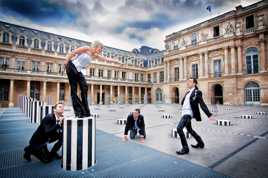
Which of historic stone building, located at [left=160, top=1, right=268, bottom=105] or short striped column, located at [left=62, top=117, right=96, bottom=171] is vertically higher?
historic stone building, located at [left=160, top=1, right=268, bottom=105]

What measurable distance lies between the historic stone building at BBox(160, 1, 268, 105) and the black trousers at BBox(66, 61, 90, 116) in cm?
2699

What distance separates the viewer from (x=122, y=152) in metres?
3.29

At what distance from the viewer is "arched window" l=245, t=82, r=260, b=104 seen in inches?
879

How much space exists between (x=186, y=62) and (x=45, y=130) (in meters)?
31.8

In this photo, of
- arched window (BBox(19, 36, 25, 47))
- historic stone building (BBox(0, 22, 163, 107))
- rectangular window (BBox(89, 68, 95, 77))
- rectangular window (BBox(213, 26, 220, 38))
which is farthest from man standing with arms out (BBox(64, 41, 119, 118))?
rectangular window (BBox(89, 68, 95, 77))

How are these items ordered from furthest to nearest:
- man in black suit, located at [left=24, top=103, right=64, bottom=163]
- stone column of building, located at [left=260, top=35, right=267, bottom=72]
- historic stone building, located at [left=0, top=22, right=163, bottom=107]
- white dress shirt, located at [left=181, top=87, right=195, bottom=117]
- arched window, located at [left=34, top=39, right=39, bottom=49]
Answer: arched window, located at [left=34, top=39, right=39, bottom=49] < historic stone building, located at [left=0, top=22, right=163, bottom=107] < stone column of building, located at [left=260, top=35, right=267, bottom=72] < white dress shirt, located at [left=181, top=87, right=195, bottom=117] < man in black suit, located at [left=24, top=103, right=64, bottom=163]

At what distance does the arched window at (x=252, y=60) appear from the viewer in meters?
23.0

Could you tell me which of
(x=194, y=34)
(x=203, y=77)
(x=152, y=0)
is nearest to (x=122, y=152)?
(x=152, y=0)

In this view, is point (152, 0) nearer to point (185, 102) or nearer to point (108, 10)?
point (108, 10)

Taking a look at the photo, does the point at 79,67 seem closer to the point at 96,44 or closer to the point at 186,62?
the point at 96,44

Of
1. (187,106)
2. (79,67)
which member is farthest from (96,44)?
(187,106)

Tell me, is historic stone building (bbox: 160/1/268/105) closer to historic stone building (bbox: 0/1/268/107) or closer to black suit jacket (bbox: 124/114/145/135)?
historic stone building (bbox: 0/1/268/107)

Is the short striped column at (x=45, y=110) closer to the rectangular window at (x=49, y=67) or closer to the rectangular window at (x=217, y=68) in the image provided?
the rectangular window at (x=49, y=67)

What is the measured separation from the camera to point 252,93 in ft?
75.1
